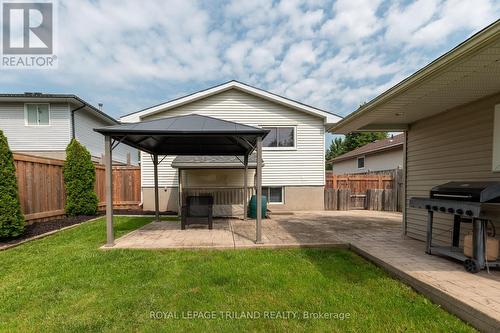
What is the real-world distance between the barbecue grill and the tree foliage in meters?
23.9

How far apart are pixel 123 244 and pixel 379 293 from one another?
489 centimetres

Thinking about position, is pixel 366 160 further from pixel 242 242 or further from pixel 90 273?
pixel 90 273

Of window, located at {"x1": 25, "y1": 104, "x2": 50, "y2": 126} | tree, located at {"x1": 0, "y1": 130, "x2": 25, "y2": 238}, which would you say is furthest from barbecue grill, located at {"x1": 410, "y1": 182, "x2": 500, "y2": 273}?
window, located at {"x1": 25, "y1": 104, "x2": 50, "y2": 126}

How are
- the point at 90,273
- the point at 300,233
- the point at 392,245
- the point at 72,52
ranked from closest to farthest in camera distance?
the point at 90,273 < the point at 392,245 < the point at 300,233 < the point at 72,52

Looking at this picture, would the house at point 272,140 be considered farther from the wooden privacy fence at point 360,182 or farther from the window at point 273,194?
the wooden privacy fence at point 360,182

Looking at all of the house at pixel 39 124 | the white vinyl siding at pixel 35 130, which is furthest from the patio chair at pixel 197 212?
the white vinyl siding at pixel 35 130

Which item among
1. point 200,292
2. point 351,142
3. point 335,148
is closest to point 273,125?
point 200,292

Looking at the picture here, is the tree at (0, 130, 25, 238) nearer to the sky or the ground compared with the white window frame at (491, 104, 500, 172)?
nearer to the ground

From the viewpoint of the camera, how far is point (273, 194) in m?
10.6

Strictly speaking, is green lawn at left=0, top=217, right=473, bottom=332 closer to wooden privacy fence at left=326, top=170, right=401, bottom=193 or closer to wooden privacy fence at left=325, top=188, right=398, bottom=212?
wooden privacy fence at left=325, top=188, right=398, bottom=212

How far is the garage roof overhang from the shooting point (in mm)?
2393

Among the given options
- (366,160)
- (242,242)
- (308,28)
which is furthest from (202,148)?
(366,160)

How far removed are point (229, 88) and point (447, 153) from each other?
778 centimetres

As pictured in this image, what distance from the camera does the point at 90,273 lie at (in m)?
3.81
